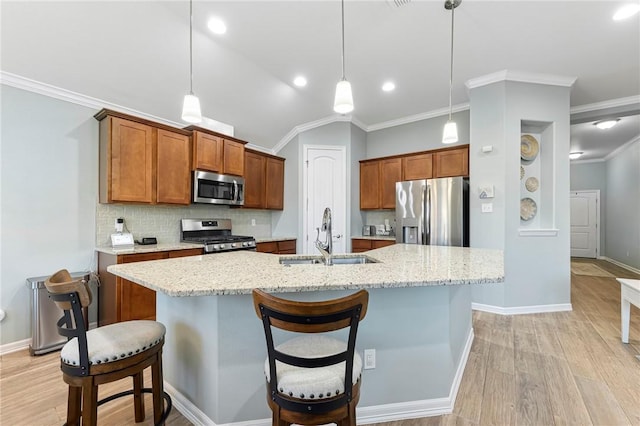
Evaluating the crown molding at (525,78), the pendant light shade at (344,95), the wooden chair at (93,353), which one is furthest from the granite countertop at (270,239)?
the crown molding at (525,78)

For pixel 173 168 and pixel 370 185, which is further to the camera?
pixel 370 185

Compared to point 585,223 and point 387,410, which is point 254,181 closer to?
point 387,410

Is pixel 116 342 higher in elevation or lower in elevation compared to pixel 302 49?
lower

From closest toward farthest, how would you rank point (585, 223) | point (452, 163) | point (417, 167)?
1. point (452, 163)
2. point (417, 167)
3. point (585, 223)

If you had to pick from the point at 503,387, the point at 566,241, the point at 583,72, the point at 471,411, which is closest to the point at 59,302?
the point at 471,411

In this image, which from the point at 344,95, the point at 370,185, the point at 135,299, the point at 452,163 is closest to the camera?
the point at 344,95

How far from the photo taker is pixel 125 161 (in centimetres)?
310

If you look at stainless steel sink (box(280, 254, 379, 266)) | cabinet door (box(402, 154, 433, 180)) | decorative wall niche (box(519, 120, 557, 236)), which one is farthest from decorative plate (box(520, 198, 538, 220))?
stainless steel sink (box(280, 254, 379, 266))

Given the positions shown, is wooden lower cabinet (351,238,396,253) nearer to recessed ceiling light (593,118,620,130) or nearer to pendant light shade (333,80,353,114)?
pendant light shade (333,80,353,114)

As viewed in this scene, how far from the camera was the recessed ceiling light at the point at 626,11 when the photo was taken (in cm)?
240

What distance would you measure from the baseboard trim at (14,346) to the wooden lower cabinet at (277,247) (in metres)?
2.54

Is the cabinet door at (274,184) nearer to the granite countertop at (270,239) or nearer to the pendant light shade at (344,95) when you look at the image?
the granite countertop at (270,239)

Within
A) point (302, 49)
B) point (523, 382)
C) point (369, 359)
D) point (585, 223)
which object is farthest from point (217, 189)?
point (585, 223)

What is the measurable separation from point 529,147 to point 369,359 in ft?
12.3
